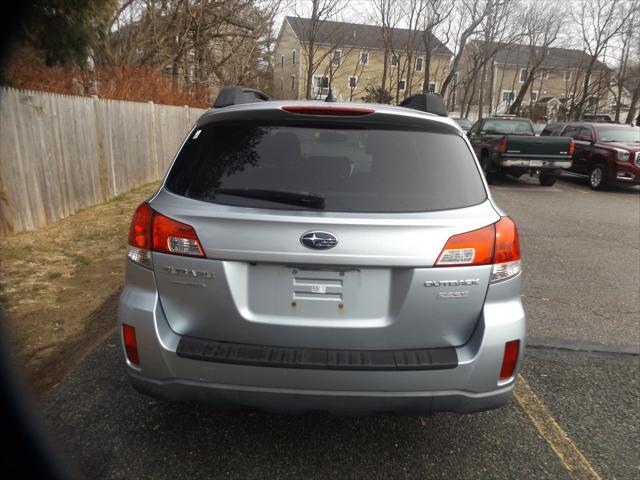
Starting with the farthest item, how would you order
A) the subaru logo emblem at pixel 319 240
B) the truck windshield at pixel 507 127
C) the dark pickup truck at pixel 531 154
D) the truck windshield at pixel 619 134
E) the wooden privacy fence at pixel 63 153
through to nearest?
1. the truck windshield at pixel 507 127
2. the truck windshield at pixel 619 134
3. the dark pickup truck at pixel 531 154
4. the wooden privacy fence at pixel 63 153
5. the subaru logo emblem at pixel 319 240

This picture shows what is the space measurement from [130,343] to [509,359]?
179cm

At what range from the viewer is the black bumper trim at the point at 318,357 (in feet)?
6.42

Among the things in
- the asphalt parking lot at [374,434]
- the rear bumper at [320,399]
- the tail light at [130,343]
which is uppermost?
the tail light at [130,343]

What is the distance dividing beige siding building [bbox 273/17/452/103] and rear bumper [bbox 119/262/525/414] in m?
31.8

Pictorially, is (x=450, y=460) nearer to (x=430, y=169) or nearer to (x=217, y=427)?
(x=217, y=427)

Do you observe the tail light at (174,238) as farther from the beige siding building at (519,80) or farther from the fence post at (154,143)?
the beige siding building at (519,80)

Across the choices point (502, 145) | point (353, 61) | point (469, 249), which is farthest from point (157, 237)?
point (353, 61)

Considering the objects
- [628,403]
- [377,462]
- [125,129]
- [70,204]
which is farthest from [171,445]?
[125,129]

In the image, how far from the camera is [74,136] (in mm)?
7652

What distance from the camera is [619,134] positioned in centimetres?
1404

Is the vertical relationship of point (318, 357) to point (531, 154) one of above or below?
above

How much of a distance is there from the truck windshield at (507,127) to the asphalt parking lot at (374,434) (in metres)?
13.2

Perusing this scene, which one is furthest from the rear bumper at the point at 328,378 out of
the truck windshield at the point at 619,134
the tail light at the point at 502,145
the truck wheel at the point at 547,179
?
the truck windshield at the point at 619,134

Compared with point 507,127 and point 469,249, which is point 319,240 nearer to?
point 469,249
